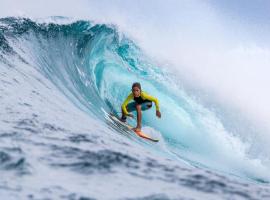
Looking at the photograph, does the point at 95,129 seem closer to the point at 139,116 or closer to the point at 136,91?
the point at 136,91

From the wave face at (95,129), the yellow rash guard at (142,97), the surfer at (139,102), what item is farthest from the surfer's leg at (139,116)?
the wave face at (95,129)

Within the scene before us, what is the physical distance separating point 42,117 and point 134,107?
4098 mm

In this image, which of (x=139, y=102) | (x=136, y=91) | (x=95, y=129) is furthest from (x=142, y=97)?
(x=95, y=129)

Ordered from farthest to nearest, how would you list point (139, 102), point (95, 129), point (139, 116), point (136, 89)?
point (139, 102) < point (139, 116) < point (136, 89) < point (95, 129)

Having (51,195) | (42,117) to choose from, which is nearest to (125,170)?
(51,195)

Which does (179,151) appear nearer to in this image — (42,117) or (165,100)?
(165,100)

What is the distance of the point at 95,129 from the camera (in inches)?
181

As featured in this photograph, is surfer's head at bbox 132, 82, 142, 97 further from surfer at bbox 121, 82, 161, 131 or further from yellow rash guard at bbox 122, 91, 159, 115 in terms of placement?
yellow rash guard at bbox 122, 91, 159, 115

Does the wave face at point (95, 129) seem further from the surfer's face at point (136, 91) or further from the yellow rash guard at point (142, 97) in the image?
the surfer's face at point (136, 91)

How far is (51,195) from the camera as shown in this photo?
2535mm

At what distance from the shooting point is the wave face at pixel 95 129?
2.82 m

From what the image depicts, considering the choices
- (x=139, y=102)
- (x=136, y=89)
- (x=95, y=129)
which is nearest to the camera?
(x=95, y=129)

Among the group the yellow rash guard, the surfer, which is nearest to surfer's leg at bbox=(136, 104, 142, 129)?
the surfer

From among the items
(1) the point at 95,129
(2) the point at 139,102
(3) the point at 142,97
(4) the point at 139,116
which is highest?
(3) the point at 142,97
